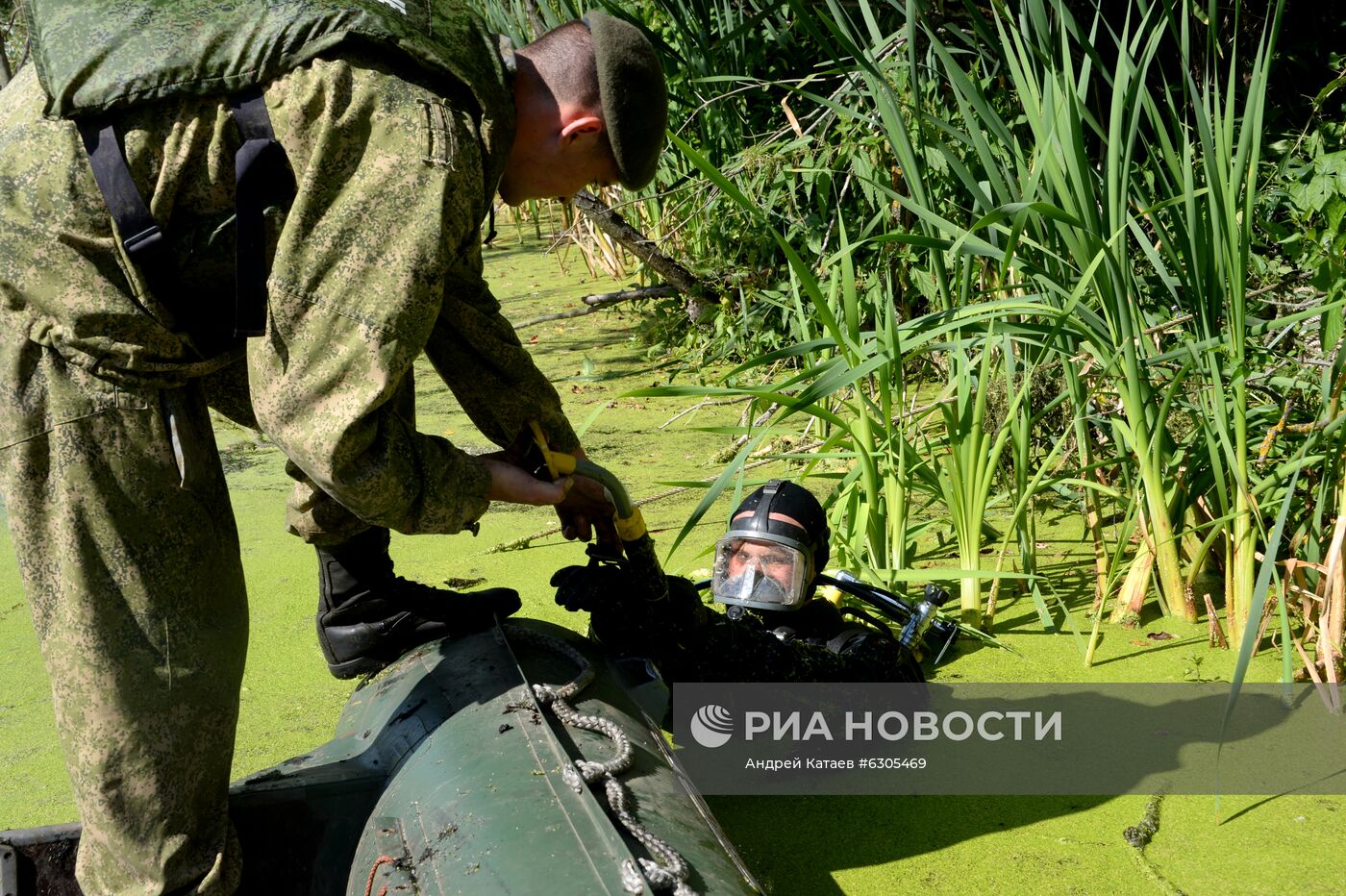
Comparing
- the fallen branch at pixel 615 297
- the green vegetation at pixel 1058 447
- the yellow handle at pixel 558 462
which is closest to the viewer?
the yellow handle at pixel 558 462

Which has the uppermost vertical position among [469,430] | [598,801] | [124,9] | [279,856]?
[124,9]

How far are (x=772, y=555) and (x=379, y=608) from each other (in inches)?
28.2

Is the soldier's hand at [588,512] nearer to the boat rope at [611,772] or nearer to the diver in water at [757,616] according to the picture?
the diver in water at [757,616]

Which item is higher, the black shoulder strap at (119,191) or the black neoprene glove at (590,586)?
the black shoulder strap at (119,191)

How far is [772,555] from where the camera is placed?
225cm

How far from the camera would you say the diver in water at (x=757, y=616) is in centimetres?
199

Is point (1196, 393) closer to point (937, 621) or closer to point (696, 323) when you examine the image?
point (937, 621)

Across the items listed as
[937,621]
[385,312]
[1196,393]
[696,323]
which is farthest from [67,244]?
[696,323]

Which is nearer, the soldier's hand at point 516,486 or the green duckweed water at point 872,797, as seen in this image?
the soldier's hand at point 516,486

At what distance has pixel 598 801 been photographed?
1.45 metres

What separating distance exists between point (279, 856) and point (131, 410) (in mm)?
674

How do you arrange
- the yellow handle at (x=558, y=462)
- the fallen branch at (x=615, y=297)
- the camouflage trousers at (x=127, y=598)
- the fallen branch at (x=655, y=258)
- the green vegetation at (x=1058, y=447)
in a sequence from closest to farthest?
the camouflage trousers at (x=127, y=598)
the yellow handle at (x=558, y=462)
the green vegetation at (x=1058, y=447)
the fallen branch at (x=655, y=258)
the fallen branch at (x=615, y=297)

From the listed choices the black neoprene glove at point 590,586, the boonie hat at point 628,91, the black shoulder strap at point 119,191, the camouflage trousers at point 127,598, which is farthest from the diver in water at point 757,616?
the black shoulder strap at point 119,191

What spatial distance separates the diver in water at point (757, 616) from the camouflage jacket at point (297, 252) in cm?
60
